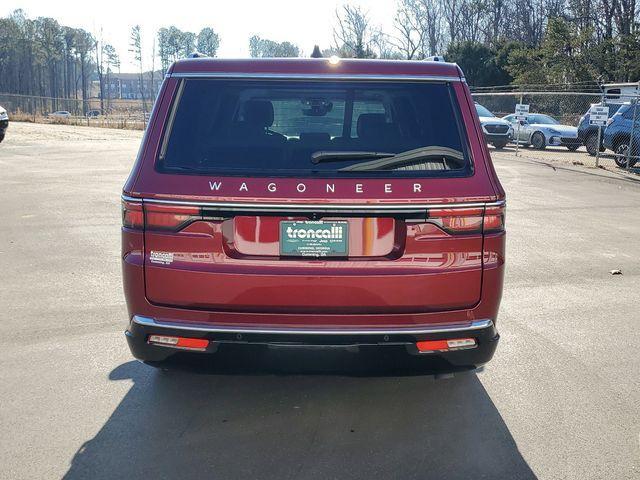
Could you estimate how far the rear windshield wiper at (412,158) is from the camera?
3.41 meters

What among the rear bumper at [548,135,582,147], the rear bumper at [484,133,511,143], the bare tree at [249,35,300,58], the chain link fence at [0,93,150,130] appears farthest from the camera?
the bare tree at [249,35,300,58]

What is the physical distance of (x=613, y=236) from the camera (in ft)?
31.7

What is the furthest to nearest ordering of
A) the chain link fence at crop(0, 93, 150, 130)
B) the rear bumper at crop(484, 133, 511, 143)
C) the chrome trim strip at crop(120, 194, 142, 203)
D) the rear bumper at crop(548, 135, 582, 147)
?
the chain link fence at crop(0, 93, 150, 130), the rear bumper at crop(484, 133, 511, 143), the rear bumper at crop(548, 135, 582, 147), the chrome trim strip at crop(120, 194, 142, 203)

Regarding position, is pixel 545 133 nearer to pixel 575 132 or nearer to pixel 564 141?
pixel 564 141

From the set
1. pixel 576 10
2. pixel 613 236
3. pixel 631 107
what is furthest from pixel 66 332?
pixel 576 10

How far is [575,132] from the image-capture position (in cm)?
2525

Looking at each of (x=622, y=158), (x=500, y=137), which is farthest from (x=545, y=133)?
(x=622, y=158)

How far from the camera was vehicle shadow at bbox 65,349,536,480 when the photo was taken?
3.35 meters

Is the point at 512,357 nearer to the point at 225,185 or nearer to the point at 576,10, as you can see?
the point at 225,185

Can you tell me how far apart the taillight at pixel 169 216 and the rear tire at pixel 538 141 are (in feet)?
80.8

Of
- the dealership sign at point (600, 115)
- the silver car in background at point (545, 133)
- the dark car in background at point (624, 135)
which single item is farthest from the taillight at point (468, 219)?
the silver car in background at point (545, 133)

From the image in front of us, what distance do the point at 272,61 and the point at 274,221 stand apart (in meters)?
0.85

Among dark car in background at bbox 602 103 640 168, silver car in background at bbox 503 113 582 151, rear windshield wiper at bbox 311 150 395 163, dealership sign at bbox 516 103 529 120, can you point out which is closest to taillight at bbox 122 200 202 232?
rear windshield wiper at bbox 311 150 395 163

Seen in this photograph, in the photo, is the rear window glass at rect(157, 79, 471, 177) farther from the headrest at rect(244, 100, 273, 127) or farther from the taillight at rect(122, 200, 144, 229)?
the taillight at rect(122, 200, 144, 229)
